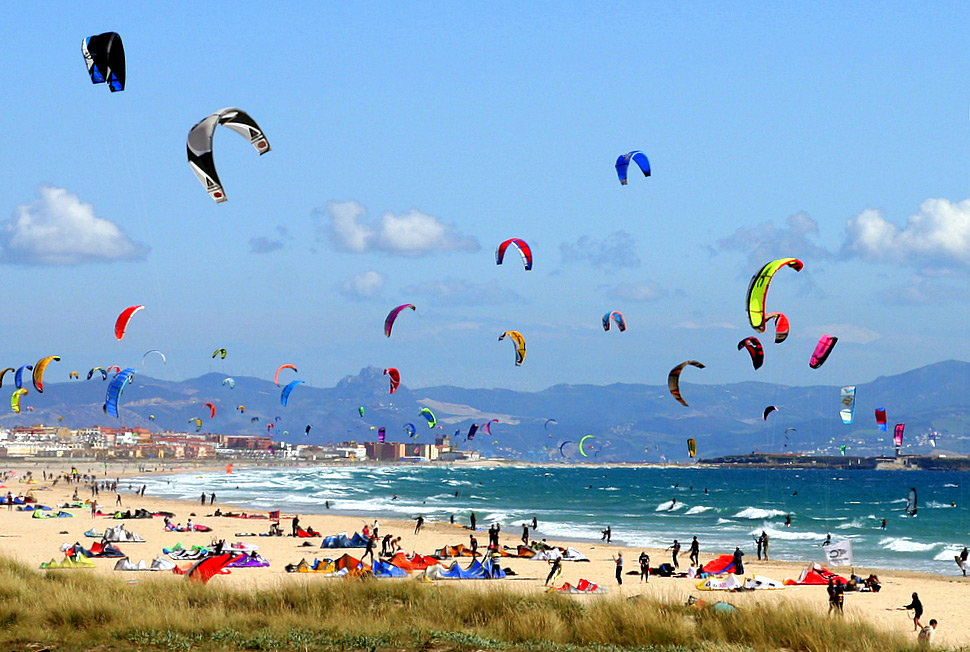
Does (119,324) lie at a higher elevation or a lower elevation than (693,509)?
higher

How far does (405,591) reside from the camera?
14.3 metres

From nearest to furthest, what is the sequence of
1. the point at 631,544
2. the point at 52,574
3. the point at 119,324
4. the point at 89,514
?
the point at 52,574 → the point at 119,324 → the point at 631,544 → the point at 89,514

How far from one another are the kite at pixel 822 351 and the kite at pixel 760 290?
11.5ft

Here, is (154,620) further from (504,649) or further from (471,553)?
(471,553)

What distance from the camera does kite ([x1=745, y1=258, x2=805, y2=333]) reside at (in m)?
23.8

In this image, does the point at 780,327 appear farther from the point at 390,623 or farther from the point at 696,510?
the point at 696,510

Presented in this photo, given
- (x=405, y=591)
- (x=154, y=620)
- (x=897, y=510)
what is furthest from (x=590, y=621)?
(x=897, y=510)

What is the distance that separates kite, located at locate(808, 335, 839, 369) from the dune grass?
48.5 ft

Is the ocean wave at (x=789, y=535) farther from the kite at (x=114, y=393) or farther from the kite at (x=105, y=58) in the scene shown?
the kite at (x=105, y=58)

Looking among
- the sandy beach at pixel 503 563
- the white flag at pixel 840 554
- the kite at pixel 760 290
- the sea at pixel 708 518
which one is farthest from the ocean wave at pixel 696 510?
the kite at pixel 760 290

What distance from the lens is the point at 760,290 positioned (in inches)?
949

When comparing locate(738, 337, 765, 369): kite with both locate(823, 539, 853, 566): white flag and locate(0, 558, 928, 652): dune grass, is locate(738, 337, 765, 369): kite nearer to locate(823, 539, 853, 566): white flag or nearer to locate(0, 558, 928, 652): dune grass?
locate(823, 539, 853, 566): white flag

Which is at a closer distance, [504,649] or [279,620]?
[504,649]

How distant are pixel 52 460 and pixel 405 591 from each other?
163 meters
